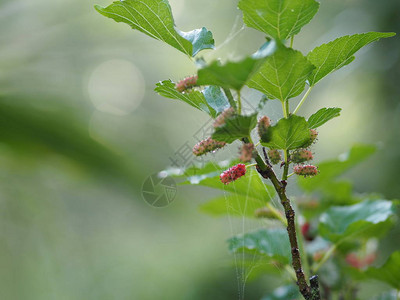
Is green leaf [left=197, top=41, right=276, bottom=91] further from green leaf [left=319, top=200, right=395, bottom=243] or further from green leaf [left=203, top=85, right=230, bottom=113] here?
green leaf [left=319, top=200, right=395, bottom=243]

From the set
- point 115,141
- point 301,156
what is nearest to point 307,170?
point 301,156

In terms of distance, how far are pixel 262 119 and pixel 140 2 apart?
12 centimetres

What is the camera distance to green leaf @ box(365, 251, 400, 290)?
429mm

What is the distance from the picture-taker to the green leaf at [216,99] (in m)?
0.29

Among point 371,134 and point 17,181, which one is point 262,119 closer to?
point 17,181

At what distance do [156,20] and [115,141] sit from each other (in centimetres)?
122

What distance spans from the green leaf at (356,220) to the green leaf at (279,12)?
25cm

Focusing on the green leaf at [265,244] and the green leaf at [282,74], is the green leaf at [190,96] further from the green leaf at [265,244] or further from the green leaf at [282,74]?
the green leaf at [265,244]

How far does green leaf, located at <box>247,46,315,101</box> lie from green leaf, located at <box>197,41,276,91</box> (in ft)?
0.09

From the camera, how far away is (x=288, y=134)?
0.89 ft

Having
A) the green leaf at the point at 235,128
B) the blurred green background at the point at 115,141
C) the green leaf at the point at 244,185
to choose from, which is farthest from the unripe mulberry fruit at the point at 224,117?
the blurred green background at the point at 115,141

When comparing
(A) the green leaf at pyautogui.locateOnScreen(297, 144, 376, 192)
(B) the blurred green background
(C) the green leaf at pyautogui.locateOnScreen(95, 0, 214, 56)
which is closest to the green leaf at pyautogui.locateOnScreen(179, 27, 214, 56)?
(C) the green leaf at pyautogui.locateOnScreen(95, 0, 214, 56)

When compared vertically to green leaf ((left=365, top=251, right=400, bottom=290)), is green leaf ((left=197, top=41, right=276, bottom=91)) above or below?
above

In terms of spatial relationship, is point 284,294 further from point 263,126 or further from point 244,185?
point 263,126
